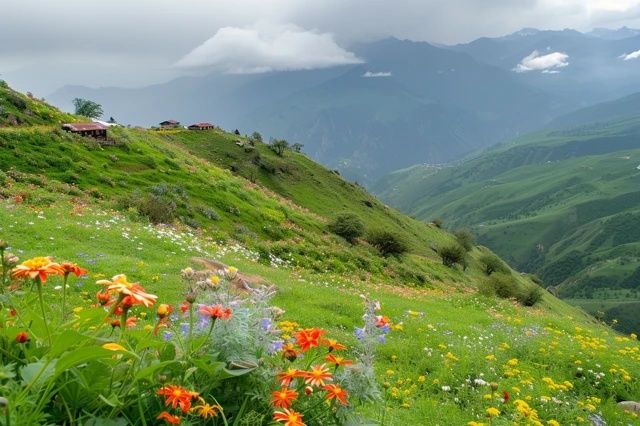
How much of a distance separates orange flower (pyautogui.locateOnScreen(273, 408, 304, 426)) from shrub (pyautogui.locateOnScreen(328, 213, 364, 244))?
56.1m

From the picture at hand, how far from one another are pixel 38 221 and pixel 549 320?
24.9 meters

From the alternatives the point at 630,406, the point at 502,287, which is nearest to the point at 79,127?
the point at 502,287

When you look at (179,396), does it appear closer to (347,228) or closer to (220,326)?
(220,326)

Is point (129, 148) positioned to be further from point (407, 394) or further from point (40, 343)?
point (40, 343)

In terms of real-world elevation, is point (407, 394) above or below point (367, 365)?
below

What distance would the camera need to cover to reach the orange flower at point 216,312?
13.5ft

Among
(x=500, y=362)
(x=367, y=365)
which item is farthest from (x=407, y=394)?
(x=367, y=365)

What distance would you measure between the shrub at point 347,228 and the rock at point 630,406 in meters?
47.6

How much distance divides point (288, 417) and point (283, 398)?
0.58 feet

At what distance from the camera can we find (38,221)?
2308 centimetres

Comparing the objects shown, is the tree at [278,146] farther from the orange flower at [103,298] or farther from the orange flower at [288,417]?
the orange flower at [288,417]

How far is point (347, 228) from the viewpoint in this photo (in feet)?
198

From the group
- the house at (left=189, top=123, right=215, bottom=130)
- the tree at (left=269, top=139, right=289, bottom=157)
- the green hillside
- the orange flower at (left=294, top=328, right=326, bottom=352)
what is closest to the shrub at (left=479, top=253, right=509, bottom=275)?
the green hillside

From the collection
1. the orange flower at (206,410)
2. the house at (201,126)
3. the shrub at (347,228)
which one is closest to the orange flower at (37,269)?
the orange flower at (206,410)
